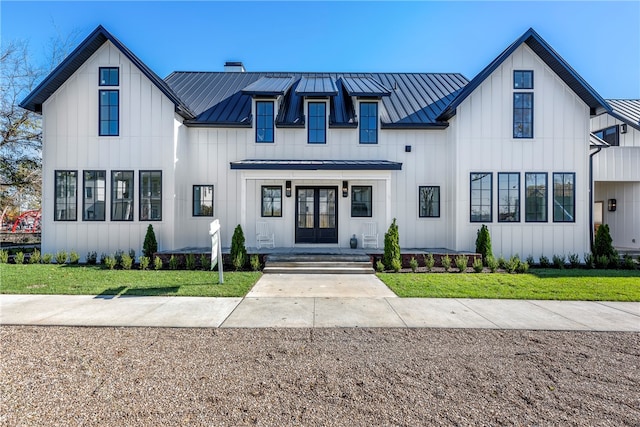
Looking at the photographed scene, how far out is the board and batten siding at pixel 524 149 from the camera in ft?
34.4

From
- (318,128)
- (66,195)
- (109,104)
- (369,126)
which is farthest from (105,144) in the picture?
(369,126)

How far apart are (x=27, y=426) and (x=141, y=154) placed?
942 cm

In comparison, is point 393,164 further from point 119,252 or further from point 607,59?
point 119,252

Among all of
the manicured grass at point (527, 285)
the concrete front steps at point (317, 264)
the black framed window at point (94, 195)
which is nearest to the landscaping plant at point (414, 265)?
the manicured grass at point (527, 285)

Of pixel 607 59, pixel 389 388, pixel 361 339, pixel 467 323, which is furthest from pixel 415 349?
pixel 607 59

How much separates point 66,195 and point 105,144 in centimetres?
217

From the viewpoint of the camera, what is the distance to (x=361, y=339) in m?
4.33

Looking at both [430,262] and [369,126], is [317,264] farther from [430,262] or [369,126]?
[369,126]

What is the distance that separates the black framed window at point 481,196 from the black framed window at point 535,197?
1.21 m

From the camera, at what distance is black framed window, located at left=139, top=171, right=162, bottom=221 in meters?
10.4

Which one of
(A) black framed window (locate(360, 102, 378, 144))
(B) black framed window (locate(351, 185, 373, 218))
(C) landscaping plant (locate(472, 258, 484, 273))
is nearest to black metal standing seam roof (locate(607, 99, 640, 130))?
(C) landscaping plant (locate(472, 258, 484, 273))

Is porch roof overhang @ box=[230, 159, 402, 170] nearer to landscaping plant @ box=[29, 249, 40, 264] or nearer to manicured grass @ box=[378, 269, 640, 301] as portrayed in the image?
manicured grass @ box=[378, 269, 640, 301]

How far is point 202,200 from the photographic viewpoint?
1123 cm

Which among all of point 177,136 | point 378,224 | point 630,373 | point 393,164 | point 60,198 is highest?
point 177,136
